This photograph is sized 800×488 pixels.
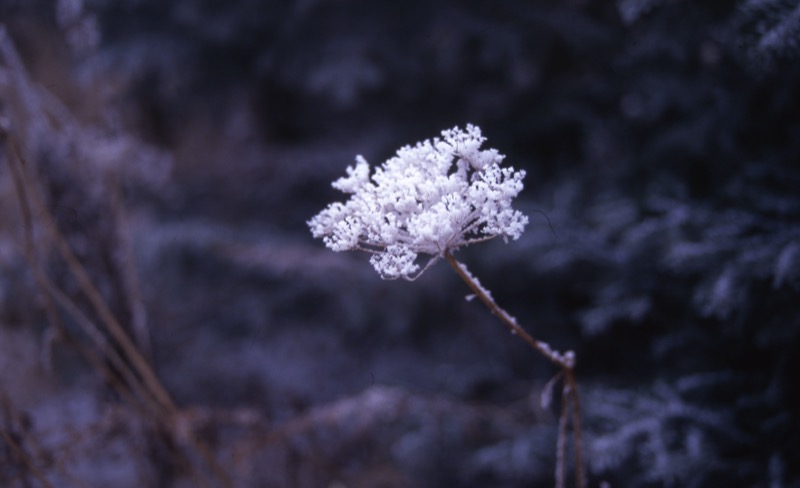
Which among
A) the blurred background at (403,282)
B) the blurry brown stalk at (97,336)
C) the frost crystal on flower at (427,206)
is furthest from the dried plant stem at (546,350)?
the blurry brown stalk at (97,336)

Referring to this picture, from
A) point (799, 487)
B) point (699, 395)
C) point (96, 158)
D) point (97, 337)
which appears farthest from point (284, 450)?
point (799, 487)

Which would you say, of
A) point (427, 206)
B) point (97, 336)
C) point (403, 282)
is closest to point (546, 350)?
point (427, 206)

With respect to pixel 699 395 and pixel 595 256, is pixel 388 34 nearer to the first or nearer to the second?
pixel 595 256

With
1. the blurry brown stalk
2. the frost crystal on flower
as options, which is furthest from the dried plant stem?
the blurry brown stalk

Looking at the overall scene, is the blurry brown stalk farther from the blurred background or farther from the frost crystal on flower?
the frost crystal on flower

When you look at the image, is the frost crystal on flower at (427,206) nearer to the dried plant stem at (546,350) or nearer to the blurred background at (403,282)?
the dried plant stem at (546,350)

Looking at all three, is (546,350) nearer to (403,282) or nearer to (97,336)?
(97,336)
